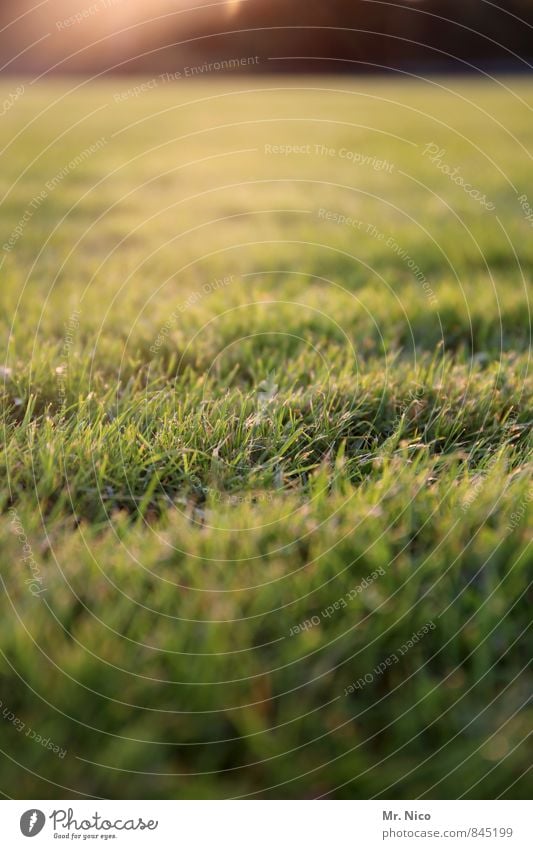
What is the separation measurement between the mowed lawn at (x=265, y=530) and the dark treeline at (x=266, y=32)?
146 centimetres

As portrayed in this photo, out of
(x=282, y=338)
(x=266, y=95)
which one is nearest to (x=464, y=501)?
(x=282, y=338)

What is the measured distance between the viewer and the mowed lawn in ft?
4.79

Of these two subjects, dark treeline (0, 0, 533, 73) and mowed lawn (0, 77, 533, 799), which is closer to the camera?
mowed lawn (0, 77, 533, 799)

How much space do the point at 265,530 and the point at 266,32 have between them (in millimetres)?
11767

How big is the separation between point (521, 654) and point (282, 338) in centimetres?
202

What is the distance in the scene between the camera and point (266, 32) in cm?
1138

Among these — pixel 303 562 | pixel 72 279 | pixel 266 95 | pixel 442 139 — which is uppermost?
pixel 266 95

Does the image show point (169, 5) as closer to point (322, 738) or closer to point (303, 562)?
point (303, 562)

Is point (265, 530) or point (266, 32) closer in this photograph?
point (265, 530)

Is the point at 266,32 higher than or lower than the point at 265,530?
higher

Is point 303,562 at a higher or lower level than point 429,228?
lower

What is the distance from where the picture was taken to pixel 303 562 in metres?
1.84

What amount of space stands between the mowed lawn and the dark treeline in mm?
1464

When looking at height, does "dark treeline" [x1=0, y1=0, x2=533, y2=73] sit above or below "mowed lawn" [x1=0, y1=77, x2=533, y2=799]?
above
